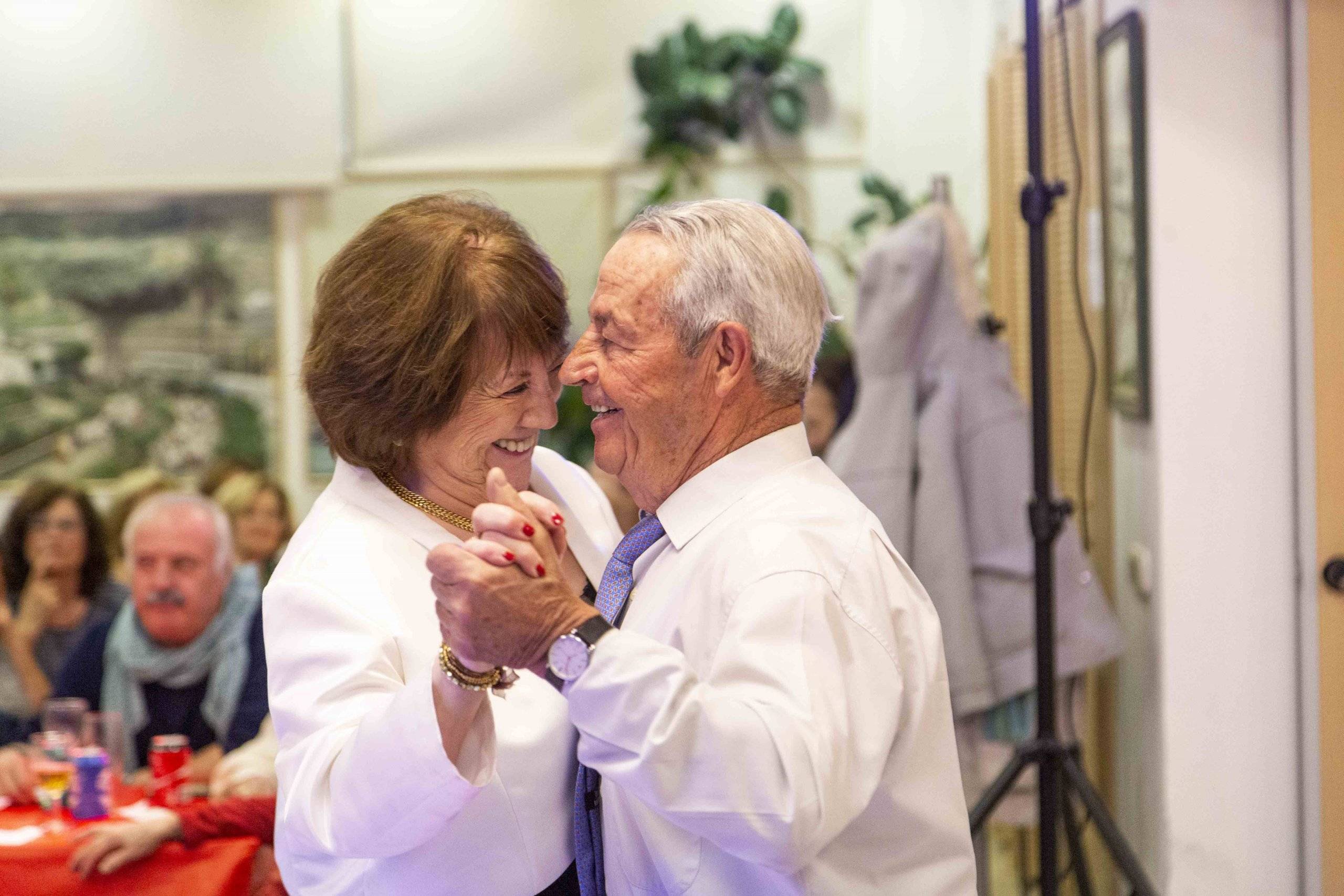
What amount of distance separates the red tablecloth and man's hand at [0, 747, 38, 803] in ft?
1.16

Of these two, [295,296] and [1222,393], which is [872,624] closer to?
[1222,393]

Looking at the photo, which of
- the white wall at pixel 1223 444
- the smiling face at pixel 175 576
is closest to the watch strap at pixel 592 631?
the white wall at pixel 1223 444

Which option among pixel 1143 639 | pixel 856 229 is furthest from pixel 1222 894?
pixel 856 229

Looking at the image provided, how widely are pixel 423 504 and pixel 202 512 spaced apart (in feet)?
6.30

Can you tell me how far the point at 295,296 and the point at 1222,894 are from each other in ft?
13.0

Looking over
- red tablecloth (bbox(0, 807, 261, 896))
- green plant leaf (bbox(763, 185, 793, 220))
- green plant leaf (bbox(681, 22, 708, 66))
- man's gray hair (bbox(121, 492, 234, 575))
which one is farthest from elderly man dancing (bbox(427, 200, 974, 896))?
green plant leaf (bbox(681, 22, 708, 66))

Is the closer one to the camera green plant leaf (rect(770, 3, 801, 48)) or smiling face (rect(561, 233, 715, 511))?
smiling face (rect(561, 233, 715, 511))

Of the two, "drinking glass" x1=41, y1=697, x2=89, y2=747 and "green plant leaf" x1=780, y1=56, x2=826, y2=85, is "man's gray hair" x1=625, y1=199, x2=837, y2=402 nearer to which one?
"drinking glass" x1=41, y1=697, x2=89, y2=747

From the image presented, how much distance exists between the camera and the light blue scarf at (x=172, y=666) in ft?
10.3

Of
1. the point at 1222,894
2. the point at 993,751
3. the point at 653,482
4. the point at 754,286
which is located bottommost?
the point at 1222,894

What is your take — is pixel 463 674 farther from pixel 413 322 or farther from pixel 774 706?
pixel 413 322

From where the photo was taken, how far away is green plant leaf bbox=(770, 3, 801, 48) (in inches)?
205

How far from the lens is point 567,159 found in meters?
5.35

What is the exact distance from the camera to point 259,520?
4535 millimetres
